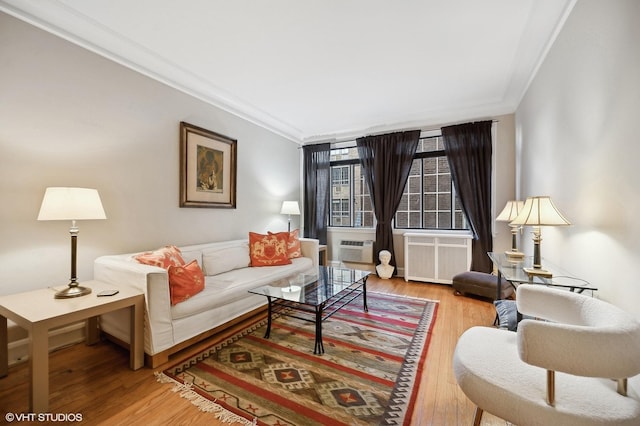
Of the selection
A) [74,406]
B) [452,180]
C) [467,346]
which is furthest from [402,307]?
[74,406]

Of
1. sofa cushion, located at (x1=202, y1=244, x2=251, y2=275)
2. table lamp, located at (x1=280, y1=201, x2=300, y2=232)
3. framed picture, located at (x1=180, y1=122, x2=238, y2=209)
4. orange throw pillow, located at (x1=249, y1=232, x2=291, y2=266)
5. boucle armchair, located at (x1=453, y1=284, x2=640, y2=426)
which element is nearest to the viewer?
boucle armchair, located at (x1=453, y1=284, x2=640, y2=426)

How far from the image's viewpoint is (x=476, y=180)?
3.99 metres

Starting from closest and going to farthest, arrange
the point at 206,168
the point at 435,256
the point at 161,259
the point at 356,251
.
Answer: the point at 161,259 → the point at 206,168 → the point at 435,256 → the point at 356,251

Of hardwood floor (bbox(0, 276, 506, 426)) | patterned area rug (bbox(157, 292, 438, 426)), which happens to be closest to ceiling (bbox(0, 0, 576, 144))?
hardwood floor (bbox(0, 276, 506, 426))

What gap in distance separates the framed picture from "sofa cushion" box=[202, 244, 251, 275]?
25.9 inches

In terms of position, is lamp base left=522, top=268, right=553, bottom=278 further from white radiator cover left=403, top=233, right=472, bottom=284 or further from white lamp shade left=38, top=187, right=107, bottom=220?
white lamp shade left=38, top=187, right=107, bottom=220

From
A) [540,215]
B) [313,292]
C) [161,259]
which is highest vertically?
[540,215]

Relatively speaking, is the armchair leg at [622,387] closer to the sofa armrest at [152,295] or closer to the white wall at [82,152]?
the sofa armrest at [152,295]

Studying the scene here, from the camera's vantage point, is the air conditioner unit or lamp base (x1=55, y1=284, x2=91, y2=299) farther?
the air conditioner unit

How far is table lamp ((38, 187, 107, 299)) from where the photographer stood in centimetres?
179

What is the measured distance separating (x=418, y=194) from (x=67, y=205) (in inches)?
174

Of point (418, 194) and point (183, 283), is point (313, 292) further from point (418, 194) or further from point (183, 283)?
point (418, 194)

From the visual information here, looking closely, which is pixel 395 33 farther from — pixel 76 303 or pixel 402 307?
pixel 76 303

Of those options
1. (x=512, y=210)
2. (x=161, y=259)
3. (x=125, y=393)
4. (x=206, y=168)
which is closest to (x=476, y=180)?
(x=512, y=210)
